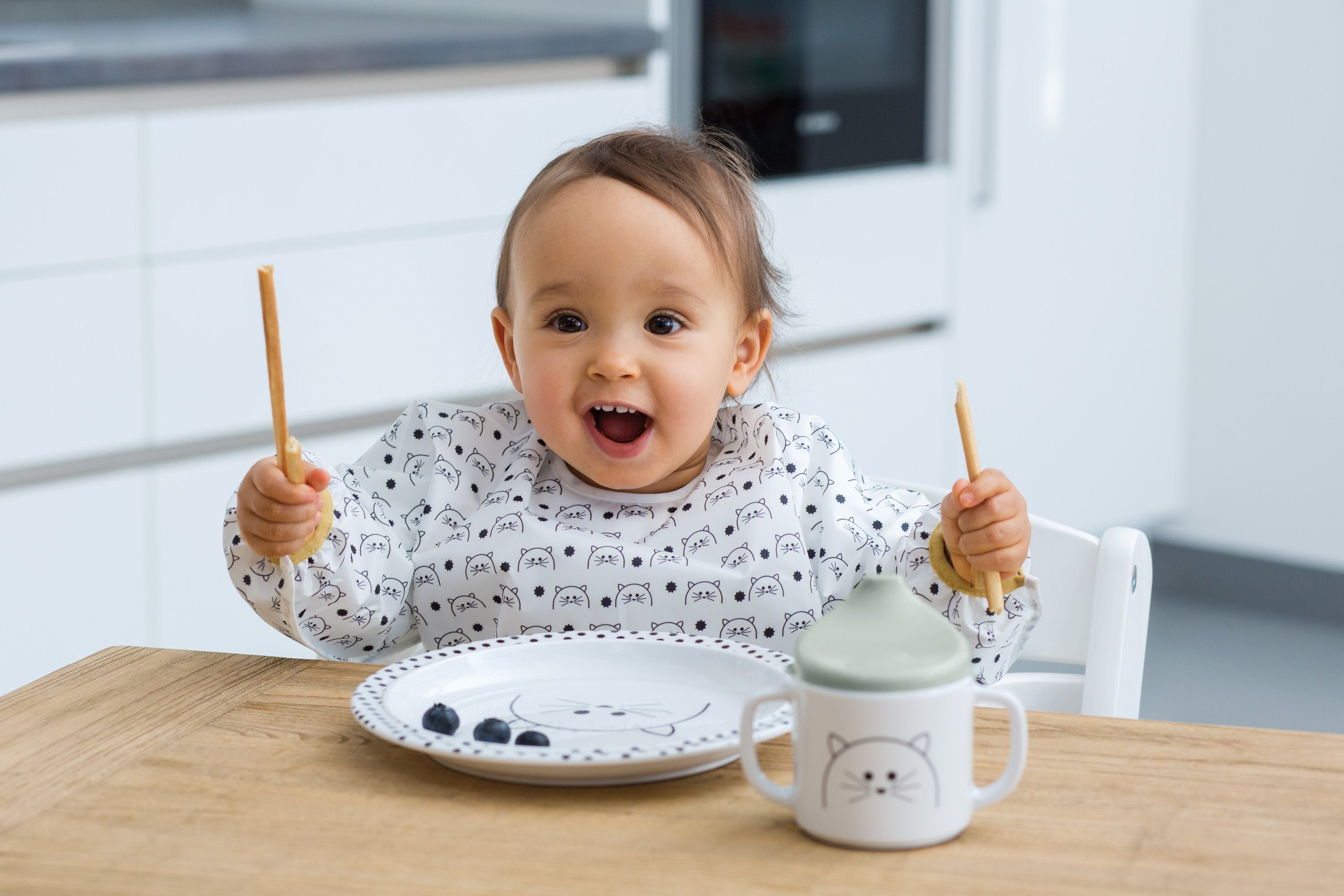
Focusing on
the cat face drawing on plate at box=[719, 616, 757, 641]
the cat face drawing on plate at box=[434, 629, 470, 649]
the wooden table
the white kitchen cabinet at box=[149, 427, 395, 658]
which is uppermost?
the wooden table

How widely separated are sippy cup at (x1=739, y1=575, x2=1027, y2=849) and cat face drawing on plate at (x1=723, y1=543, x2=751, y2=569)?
19.2 inches

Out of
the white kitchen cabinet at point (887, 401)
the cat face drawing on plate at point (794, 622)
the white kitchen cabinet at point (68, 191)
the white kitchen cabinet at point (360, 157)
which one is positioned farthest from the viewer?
the white kitchen cabinet at point (887, 401)

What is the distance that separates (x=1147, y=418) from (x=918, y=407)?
703 millimetres

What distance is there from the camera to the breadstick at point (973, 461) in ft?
2.48

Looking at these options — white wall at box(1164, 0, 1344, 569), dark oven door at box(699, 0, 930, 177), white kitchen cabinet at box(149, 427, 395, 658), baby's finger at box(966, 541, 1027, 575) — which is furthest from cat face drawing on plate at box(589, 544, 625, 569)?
white wall at box(1164, 0, 1344, 569)

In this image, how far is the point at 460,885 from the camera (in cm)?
62

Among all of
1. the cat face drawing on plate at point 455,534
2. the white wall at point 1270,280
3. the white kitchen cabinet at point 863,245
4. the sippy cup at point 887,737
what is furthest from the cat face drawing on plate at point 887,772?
the white wall at point 1270,280

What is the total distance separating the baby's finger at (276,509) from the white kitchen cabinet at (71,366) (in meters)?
1.04

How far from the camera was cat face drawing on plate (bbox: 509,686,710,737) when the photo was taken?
809 mm

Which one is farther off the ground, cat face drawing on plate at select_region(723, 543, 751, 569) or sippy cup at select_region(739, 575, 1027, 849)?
sippy cup at select_region(739, 575, 1027, 849)

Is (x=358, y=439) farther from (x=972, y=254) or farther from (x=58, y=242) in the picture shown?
(x=972, y=254)

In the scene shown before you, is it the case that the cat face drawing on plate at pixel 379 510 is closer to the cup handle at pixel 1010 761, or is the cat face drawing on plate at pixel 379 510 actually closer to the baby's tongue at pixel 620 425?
the baby's tongue at pixel 620 425

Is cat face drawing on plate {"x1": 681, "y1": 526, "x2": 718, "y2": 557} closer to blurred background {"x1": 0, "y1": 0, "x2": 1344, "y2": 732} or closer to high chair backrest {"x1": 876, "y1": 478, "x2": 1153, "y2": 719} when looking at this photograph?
high chair backrest {"x1": 876, "y1": 478, "x2": 1153, "y2": 719}

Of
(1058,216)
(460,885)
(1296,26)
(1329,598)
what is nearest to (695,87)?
(1058,216)
